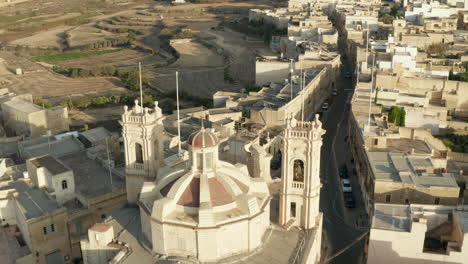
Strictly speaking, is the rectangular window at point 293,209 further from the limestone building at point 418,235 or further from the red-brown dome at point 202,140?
the red-brown dome at point 202,140

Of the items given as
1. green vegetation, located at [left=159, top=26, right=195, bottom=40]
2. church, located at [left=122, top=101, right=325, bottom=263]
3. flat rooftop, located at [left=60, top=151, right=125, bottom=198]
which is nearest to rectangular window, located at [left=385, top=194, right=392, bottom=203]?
church, located at [left=122, top=101, right=325, bottom=263]

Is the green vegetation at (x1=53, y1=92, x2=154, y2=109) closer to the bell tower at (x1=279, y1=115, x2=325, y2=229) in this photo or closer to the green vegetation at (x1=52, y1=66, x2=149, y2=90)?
the green vegetation at (x1=52, y1=66, x2=149, y2=90)

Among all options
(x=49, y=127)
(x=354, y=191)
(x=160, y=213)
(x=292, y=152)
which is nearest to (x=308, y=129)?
(x=292, y=152)

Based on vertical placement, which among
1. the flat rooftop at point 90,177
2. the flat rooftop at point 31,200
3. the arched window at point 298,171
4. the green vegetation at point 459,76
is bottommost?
the flat rooftop at point 90,177

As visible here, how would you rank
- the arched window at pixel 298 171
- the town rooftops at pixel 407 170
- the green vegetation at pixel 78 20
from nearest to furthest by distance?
the arched window at pixel 298 171 → the town rooftops at pixel 407 170 → the green vegetation at pixel 78 20

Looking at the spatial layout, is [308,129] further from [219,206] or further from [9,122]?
[9,122]

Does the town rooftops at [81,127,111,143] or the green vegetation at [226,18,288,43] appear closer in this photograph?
the town rooftops at [81,127,111,143]

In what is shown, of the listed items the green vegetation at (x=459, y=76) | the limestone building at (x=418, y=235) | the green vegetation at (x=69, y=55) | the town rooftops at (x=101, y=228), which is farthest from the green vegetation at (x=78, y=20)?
the limestone building at (x=418, y=235)
